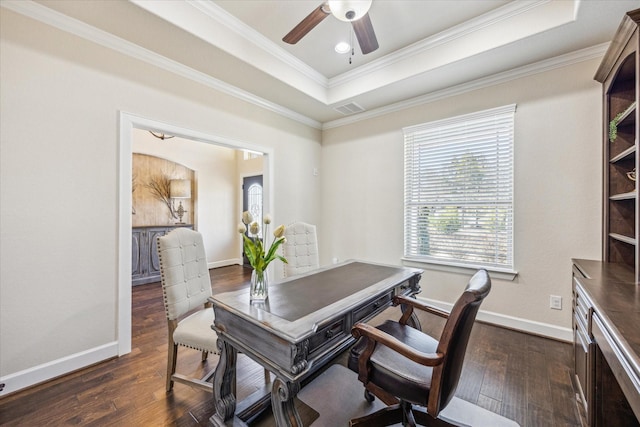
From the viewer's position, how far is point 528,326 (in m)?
2.75

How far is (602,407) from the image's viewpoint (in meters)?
1.29

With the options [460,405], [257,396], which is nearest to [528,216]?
[460,405]

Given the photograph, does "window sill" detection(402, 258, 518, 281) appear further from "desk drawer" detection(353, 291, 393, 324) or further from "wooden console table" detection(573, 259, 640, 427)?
"desk drawer" detection(353, 291, 393, 324)

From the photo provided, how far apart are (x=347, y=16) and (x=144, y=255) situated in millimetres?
4787

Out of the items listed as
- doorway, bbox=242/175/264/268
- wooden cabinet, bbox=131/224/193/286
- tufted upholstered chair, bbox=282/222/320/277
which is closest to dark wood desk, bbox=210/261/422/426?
tufted upholstered chair, bbox=282/222/320/277

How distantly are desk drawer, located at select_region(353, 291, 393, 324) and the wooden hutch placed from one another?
1057 millimetres

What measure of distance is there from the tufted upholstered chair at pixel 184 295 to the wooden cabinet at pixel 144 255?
10.00 ft

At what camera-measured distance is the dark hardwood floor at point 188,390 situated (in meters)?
1.65

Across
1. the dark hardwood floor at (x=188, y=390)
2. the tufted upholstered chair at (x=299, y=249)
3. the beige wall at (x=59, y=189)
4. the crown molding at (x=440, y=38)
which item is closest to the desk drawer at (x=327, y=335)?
the dark hardwood floor at (x=188, y=390)

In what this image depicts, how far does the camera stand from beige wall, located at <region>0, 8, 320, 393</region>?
1.90 m

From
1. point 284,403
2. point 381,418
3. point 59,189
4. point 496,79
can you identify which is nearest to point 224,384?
point 284,403

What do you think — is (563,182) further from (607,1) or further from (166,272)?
(166,272)

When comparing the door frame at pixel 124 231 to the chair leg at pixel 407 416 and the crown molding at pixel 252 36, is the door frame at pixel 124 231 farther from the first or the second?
the chair leg at pixel 407 416

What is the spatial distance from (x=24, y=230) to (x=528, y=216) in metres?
4.51
